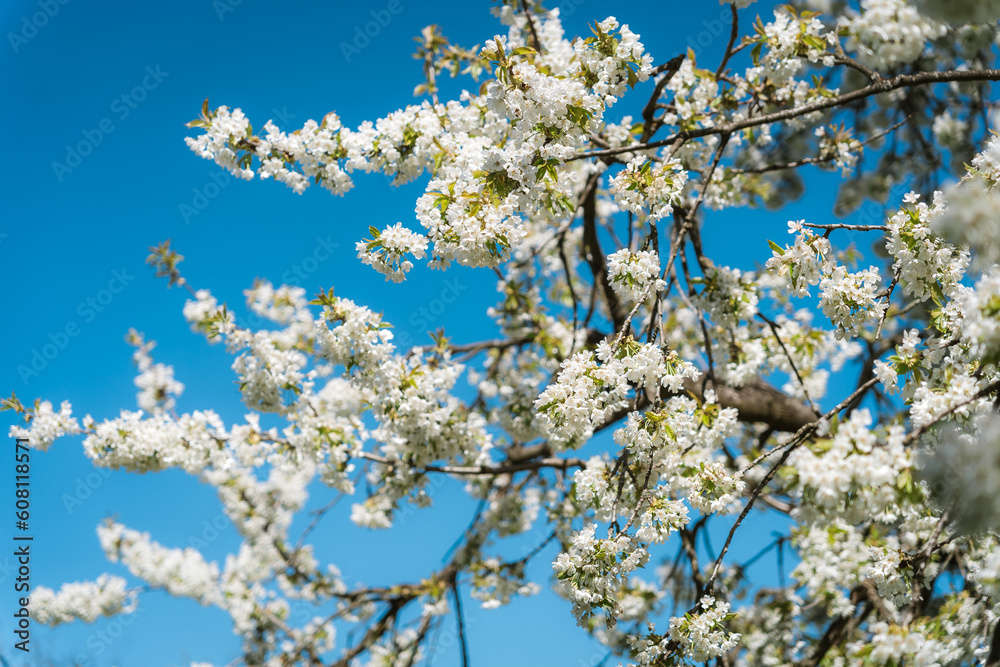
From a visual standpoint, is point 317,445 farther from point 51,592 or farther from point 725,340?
point 51,592

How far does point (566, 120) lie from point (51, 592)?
9.39 m

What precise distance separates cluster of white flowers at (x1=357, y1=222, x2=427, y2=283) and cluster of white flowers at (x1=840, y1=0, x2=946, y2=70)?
5.86 feet

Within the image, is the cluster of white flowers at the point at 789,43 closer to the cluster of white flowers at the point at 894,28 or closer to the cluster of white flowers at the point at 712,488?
the cluster of white flowers at the point at 894,28

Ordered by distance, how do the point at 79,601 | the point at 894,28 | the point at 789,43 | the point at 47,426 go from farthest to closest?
the point at 79,601 < the point at 47,426 < the point at 789,43 < the point at 894,28

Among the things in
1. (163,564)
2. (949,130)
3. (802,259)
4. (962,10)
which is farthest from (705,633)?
(163,564)

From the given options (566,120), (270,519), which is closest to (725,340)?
(566,120)

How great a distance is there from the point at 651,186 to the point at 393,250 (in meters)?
1.15

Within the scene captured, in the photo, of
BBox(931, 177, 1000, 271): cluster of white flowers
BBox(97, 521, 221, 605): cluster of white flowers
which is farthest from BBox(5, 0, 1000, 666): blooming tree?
BBox(97, 521, 221, 605): cluster of white flowers

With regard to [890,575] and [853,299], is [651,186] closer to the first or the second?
[853,299]

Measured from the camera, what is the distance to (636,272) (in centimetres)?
254

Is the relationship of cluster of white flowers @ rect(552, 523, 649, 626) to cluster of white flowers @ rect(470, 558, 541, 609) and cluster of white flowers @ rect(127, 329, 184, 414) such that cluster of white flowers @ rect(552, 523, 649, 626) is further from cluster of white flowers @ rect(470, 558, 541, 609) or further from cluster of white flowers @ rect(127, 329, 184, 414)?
cluster of white flowers @ rect(127, 329, 184, 414)

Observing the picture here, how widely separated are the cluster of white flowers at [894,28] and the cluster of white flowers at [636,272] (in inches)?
40.0

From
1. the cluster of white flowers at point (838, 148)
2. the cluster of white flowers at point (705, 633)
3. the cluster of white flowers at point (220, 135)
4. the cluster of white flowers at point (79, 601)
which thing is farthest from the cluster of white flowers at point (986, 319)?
the cluster of white flowers at point (79, 601)

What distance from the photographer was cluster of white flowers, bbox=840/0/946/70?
6.19 ft
